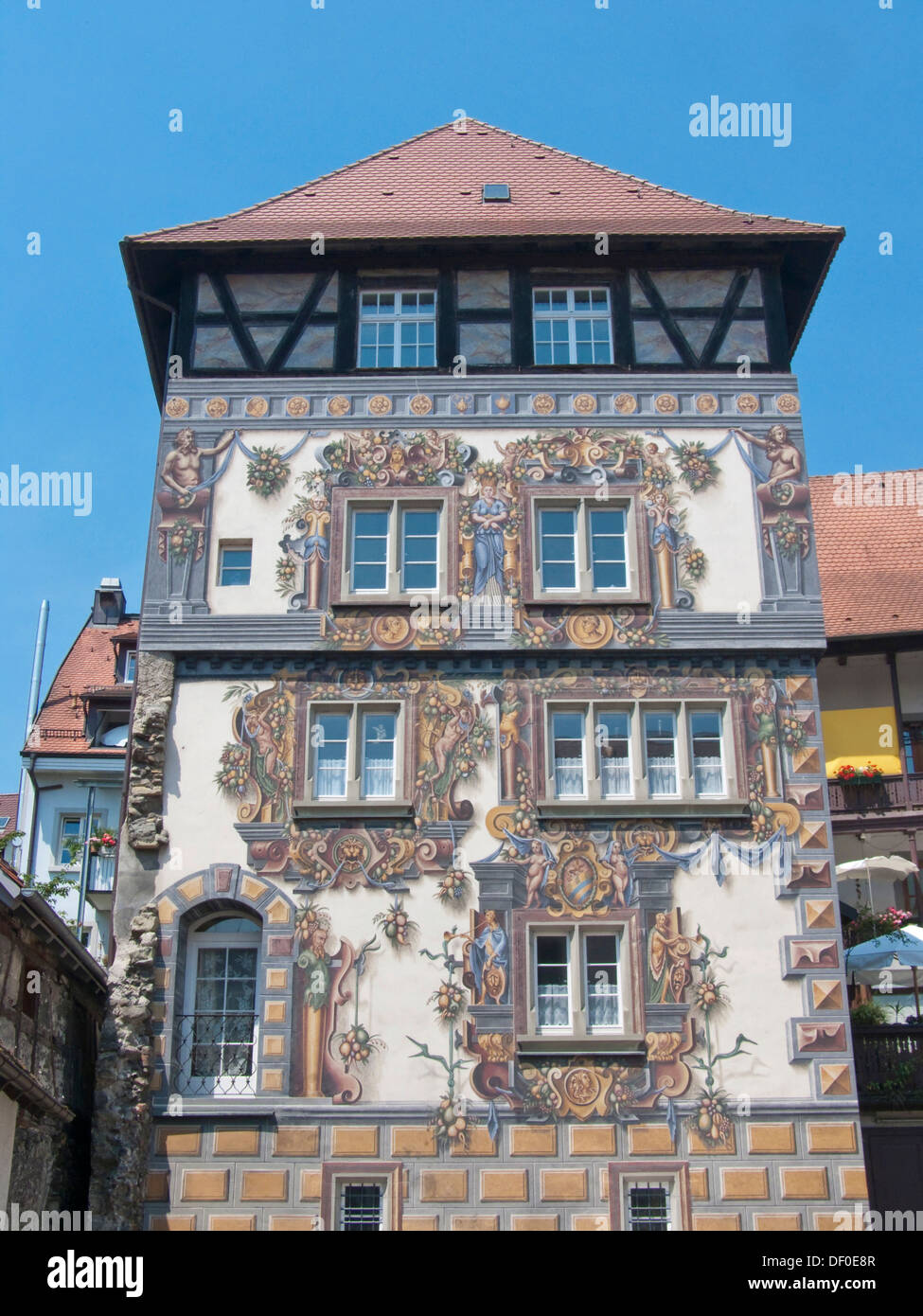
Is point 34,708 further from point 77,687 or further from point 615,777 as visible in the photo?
point 615,777

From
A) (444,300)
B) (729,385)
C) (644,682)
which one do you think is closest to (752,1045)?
(644,682)

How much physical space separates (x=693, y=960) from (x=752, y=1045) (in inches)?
48.8

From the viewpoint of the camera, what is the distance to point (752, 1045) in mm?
19469

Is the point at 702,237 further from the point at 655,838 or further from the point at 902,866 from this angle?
the point at 902,866

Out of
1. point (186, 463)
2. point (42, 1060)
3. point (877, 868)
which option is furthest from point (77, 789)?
point (42, 1060)

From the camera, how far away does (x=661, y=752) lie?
69.1 ft

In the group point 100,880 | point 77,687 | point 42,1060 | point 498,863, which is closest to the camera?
point 42,1060

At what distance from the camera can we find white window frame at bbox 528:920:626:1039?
64.1ft

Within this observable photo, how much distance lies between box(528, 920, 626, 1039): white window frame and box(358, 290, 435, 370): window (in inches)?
340

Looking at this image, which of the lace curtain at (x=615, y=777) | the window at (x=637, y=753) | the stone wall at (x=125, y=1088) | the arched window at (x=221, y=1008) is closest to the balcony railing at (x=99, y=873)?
the arched window at (x=221, y=1008)

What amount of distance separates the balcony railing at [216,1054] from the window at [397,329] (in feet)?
31.6

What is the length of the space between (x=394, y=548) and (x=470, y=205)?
6.32 m

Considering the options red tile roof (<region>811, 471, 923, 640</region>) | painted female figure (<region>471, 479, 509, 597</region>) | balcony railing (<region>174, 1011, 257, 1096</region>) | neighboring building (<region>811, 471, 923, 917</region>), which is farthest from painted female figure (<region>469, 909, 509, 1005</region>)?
red tile roof (<region>811, 471, 923, 640</region>)

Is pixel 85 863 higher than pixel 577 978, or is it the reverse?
pixel 85 863
